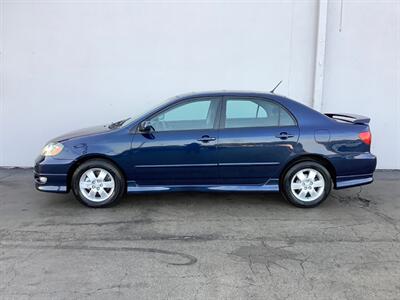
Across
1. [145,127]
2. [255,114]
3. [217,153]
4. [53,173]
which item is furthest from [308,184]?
[53,173]

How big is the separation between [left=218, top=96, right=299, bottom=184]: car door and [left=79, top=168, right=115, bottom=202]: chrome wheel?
1499 millimetres

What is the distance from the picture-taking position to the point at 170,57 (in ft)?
26.5

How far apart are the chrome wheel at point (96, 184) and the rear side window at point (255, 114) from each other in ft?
5.67

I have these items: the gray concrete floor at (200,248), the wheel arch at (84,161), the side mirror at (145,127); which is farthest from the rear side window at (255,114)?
the wheel arch at (84,161)

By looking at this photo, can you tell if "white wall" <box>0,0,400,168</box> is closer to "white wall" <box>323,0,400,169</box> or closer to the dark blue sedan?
"white wall" <box>323,0,400,169</box>

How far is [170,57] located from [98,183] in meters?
3.33

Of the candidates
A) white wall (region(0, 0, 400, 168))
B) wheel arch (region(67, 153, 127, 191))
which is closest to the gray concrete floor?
wheel arch (region(67, 153, 127, 191))

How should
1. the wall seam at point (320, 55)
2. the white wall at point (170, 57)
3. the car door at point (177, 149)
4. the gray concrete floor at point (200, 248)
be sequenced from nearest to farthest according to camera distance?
the gray concrete floor at point (200, 248) → the car door at point (177, 149) → the wall seam at point (320, 55) → the white wall at point (170, 57)

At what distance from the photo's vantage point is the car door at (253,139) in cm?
561

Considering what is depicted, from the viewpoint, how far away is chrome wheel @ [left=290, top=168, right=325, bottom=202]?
5715mm

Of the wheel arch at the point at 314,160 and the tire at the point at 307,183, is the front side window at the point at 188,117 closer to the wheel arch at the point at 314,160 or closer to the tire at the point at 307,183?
the wheel arch at the point at 314,160

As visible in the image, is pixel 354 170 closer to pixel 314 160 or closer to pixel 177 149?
pixel 314 160

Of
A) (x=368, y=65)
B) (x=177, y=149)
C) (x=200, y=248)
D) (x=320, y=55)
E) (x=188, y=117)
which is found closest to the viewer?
(x=200, y=248)

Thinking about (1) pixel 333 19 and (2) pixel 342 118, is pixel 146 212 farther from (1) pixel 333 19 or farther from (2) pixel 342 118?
(1) pixel 333 19
